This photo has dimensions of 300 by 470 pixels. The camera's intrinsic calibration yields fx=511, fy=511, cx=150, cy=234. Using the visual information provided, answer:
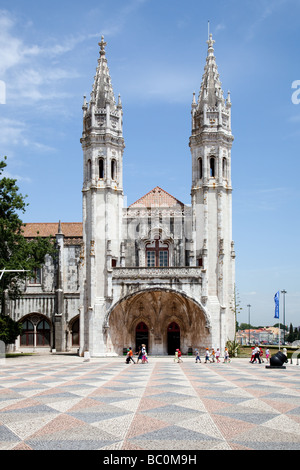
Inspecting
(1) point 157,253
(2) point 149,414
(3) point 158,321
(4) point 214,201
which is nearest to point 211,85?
(4) point 214,201

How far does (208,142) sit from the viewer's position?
1720 inches

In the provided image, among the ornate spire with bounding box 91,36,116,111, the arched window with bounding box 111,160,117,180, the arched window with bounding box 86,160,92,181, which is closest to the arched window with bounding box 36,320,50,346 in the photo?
the arched window with bounding box 86,160,92,181

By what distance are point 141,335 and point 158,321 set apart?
201cm

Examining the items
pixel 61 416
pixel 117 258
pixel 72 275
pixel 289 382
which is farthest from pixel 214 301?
pixel 61 416

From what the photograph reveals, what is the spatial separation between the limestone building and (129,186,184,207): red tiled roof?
0.09 meters

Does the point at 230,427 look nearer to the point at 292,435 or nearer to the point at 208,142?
the point at 292,435

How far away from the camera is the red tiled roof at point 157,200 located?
46.0 metres

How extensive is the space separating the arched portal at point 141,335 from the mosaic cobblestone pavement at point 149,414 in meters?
22.4

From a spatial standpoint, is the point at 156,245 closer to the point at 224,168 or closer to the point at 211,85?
the point at 224,168

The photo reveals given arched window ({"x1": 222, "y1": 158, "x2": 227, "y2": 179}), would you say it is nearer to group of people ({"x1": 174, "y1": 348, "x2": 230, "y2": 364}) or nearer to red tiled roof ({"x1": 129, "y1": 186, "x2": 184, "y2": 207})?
red tiled roof ({"x1": 129, "y1": 186, "x2": 184, "y2": 207})

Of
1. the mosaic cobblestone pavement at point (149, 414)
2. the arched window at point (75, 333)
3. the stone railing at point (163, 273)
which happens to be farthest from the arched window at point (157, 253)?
the mosaic cobblestone pavement at point (149, 414)

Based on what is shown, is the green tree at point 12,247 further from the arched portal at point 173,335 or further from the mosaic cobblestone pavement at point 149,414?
the mosaic cobblestone pavement at point 149,414

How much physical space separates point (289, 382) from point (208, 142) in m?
26.4

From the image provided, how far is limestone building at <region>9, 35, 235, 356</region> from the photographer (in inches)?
1622
